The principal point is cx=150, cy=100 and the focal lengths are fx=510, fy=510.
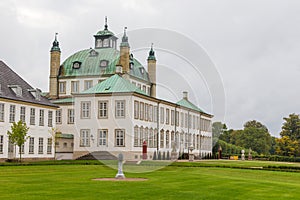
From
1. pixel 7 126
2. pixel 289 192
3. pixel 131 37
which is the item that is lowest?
pixel 289 192

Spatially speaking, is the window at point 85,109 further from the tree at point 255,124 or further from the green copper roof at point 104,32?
the tree at point 255,124

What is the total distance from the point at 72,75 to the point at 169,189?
61.0 meters

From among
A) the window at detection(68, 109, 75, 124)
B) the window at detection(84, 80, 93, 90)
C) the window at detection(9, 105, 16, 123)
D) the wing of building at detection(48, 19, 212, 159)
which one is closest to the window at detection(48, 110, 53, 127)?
the wing of building at detection(48, 19, 212, 159)

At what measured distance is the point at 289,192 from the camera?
22328 millimetres

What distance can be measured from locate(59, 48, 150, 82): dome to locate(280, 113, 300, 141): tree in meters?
32.0

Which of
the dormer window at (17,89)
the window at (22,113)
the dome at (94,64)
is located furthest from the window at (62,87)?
the dormer window at (17,89)

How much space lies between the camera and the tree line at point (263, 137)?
94625 millimetres

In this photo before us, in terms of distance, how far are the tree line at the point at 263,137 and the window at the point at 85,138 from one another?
2815cm

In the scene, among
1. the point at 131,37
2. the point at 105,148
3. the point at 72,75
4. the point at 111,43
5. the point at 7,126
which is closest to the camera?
the point at 131,37

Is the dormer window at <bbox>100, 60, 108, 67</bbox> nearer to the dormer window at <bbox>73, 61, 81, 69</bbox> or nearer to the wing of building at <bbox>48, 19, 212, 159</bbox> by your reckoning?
the wing of building at <bbox>48, 19, 212, 159</bbox>

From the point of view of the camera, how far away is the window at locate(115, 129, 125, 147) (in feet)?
213

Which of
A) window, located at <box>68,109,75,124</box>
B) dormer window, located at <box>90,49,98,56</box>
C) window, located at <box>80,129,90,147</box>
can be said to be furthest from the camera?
dormer window, located at <box>90,49,98,56</box>

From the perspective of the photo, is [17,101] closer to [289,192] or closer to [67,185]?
[67,185]

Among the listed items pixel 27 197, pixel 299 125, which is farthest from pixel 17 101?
pixel 299 125
